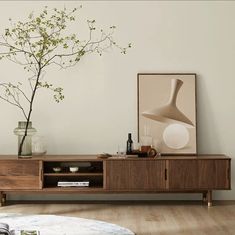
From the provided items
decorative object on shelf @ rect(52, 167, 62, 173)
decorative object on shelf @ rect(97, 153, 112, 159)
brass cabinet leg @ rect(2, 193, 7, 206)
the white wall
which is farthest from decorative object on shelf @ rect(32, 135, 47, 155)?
decorative object on shelf @ rect(97, 153, 112, 159)

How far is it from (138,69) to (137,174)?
122 centimetres

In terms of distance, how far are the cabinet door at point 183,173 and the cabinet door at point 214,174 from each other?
0.21 feet

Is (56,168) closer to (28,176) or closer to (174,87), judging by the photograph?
(28,176)

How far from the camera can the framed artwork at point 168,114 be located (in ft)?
22.3

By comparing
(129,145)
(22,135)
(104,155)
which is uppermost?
(22,135)

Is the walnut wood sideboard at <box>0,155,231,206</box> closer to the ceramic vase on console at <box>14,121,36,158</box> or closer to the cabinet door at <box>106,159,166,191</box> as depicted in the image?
the cabinet door at <box>106,159,166,191</box>

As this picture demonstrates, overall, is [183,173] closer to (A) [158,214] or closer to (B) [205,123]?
(A) [158,214]

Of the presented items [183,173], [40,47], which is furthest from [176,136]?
[40,47]

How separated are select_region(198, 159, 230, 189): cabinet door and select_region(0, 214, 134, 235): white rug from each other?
1.44 metres

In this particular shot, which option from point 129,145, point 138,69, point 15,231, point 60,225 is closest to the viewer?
point 15,231

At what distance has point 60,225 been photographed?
5297 mm

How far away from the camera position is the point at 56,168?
257 inches

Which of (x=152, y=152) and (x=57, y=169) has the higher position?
(x=152, y=152)

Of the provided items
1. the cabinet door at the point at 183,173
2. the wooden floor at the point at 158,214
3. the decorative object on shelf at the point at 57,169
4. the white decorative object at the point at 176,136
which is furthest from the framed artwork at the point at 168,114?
the decorative object on shelf at the point at 57,169
